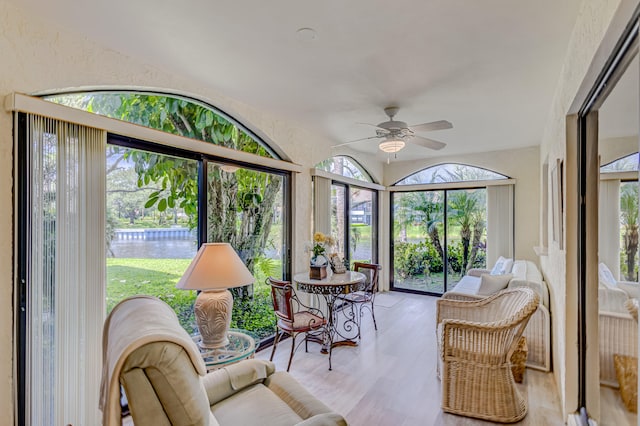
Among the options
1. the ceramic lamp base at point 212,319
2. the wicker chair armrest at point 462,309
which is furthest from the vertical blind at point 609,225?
the ceramic lamp base at point 212,319

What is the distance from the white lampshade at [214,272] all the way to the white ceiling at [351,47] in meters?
1.40

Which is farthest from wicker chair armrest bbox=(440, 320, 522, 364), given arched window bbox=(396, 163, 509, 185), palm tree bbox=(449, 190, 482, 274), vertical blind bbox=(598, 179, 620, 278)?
arched window bbox=(396, 163, 509, 185)

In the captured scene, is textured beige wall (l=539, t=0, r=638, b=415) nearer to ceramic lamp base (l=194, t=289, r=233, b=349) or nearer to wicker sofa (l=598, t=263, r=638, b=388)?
wicker sofa (l=598, t=263, r=638, b=388)

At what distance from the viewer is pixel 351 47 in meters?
2.22

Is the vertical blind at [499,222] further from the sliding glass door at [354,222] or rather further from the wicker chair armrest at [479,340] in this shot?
the wicker chair armrest at [479,340]

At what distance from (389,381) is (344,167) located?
3.42 metres

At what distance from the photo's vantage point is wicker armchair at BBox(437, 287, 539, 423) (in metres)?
2.35

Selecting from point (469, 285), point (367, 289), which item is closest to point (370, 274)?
point (367, 289)

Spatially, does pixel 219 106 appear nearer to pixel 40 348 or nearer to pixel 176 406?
pixel 40 348

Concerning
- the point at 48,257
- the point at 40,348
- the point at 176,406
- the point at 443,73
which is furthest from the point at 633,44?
the point at 40,348

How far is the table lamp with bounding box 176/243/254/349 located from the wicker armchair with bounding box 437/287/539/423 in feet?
5.34

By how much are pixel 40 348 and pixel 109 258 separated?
69 centimetres

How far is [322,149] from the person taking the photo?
15.1ft

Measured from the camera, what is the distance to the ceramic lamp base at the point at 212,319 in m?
2.30
